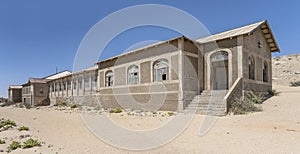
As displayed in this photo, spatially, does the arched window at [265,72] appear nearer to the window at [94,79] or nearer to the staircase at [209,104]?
the staircase at [209,104]

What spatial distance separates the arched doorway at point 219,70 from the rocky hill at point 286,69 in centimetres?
2426

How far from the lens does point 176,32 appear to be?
15383 mm

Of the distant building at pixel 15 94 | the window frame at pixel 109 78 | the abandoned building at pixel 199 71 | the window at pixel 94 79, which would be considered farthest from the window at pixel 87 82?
the distant building at pixel 15 94

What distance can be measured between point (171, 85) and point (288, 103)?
26.3 feet

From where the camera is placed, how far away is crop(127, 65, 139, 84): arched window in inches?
763

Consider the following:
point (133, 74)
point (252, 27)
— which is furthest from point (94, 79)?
point (252, 27)

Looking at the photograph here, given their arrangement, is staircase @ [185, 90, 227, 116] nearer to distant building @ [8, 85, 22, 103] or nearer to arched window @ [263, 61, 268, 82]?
arched window @ [263, 61, 268, 82]

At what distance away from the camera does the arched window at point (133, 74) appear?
19.4 metres

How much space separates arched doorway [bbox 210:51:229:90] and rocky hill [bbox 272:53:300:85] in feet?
79.6

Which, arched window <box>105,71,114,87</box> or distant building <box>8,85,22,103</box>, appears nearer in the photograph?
arched window <box>105,71,114,87</box>

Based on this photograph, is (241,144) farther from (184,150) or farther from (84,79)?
(84,79)

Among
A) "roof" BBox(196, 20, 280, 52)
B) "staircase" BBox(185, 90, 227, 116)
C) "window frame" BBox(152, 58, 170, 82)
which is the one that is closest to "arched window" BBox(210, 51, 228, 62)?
"roof" BBox(196, 20, 280, 52)

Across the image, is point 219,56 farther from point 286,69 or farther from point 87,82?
point 286,69

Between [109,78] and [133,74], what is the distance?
4.87 metres
